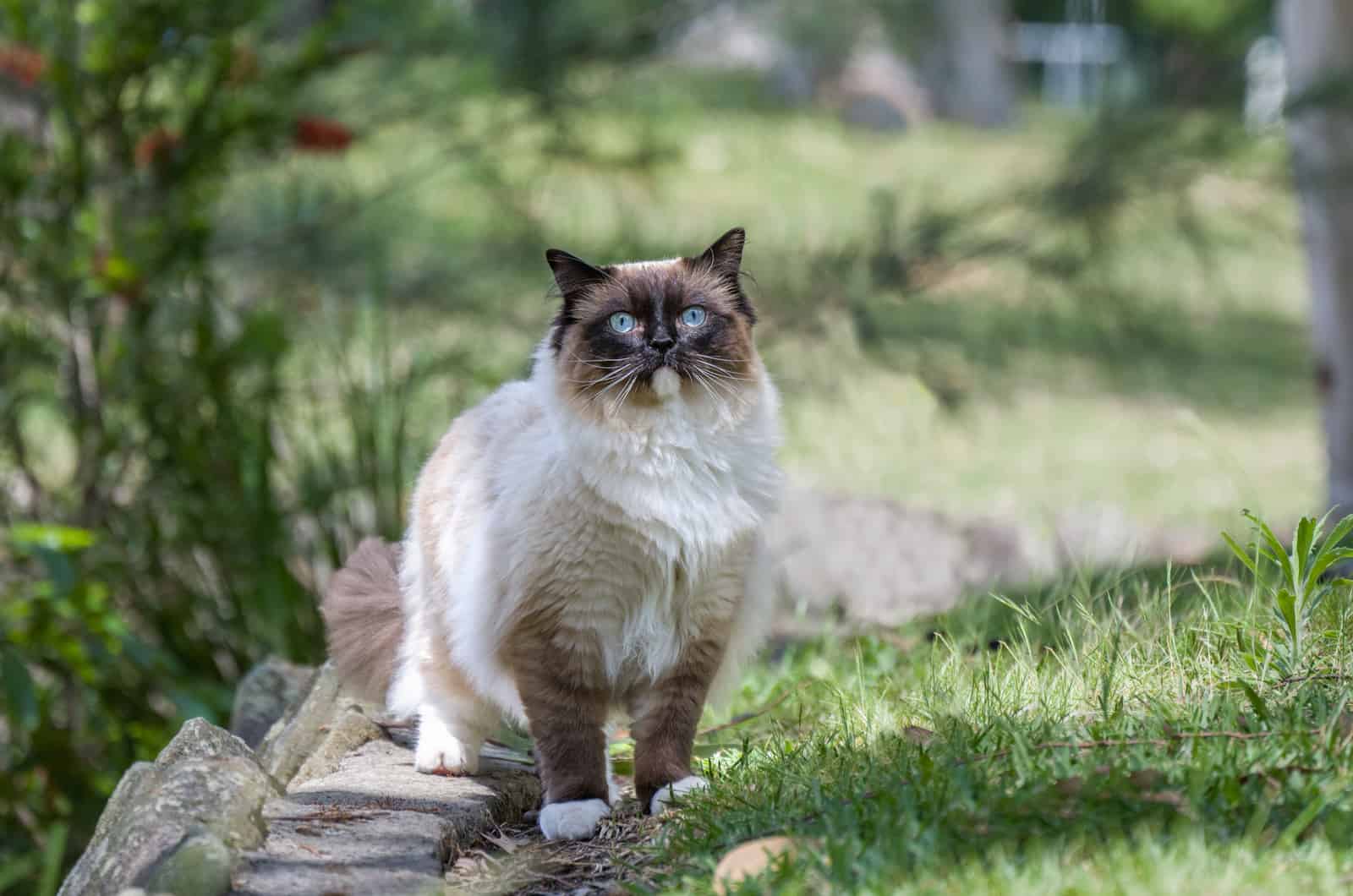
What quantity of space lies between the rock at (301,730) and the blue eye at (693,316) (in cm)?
129

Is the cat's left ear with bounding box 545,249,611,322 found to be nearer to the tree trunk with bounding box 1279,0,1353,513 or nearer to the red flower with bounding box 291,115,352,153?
the red flower with bounding box 291,115,352,153

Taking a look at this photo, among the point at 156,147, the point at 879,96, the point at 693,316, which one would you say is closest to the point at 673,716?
the point at 693,316

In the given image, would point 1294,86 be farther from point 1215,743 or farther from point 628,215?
point 1215,743

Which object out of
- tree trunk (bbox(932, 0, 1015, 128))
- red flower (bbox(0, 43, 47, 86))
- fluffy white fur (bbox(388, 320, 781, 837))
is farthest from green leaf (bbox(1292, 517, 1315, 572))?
tree trunk (bbox(932, 0, 1015, 128))

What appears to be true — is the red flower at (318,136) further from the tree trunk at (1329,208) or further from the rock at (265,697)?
the tree trunk at (1329,208)

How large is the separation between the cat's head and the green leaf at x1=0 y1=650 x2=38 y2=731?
231 centimetres

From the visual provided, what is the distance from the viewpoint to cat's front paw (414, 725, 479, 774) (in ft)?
9.85

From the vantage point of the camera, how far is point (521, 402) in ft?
10.2

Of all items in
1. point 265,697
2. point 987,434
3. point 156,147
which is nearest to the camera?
point 265,697

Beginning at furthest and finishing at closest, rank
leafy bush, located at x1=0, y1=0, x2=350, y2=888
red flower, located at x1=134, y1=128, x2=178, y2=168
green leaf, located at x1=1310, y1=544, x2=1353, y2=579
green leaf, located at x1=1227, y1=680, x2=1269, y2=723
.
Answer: red flower, located at x1=134, y1=128, x2=178, y2=168 → leafy bush, located at x1=0, y1=0, x2=350, y2=888 → green leaf, located at x1=1310, y1=544, x2=1353, y2=579 → green leaf, located at x1=1227, y1=680, x2=1269, y2=723

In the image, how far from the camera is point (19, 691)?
13.8 feet

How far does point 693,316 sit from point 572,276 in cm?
26

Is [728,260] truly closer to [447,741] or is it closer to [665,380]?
[665,380]

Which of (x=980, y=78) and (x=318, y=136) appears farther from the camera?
(x=980, y=78)
